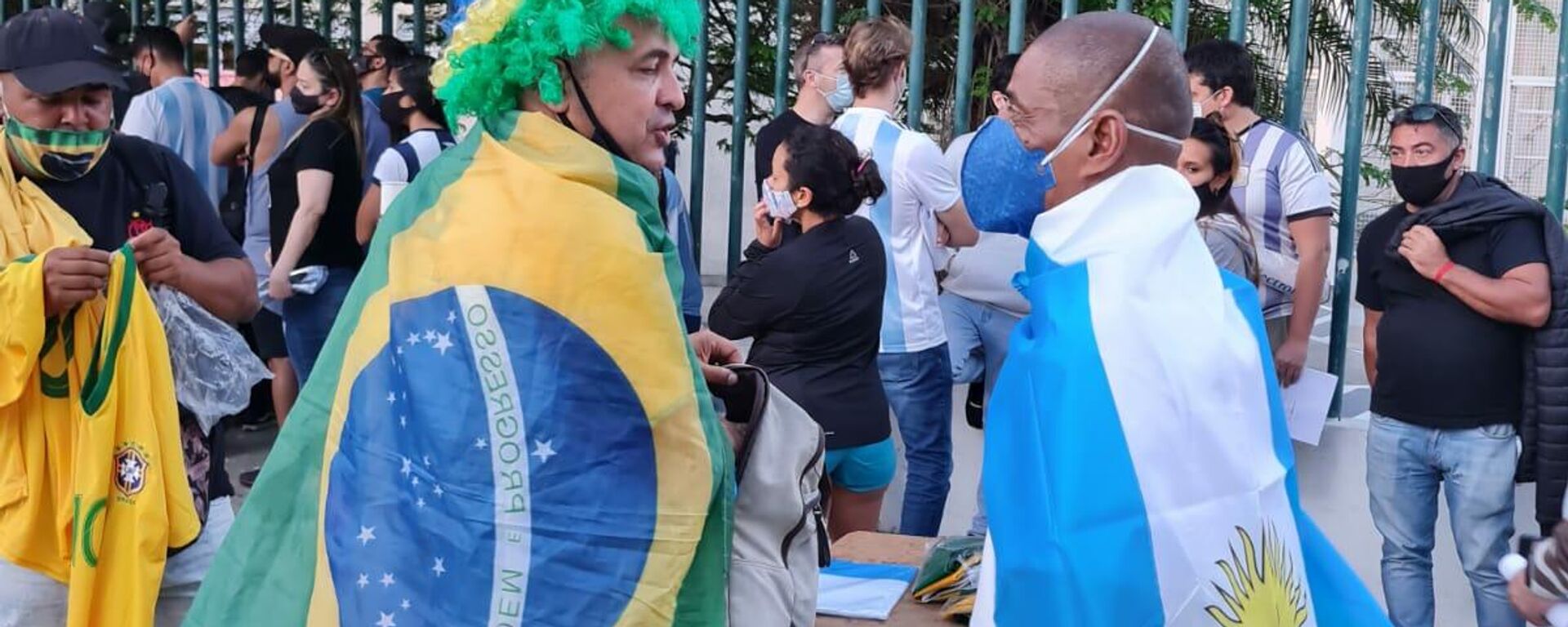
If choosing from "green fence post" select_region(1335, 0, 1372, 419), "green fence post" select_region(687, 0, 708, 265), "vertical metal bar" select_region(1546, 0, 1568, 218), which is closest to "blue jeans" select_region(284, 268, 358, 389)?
"green fence post" select_region(687, 0, 708, 265)

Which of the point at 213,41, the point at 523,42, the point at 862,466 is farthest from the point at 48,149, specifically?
the point at 213,41

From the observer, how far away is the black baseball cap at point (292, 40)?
295 inches

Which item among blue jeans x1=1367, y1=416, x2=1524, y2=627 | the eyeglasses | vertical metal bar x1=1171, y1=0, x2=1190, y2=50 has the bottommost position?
blue jeans x1=1367, y1=416, x2=1524, y2=627

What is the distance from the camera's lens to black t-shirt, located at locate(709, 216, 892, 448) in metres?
5.03

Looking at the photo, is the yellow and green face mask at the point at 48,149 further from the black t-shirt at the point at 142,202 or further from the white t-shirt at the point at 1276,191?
the white t-shirt at the point at 1276,191

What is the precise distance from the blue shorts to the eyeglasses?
1.79 meters

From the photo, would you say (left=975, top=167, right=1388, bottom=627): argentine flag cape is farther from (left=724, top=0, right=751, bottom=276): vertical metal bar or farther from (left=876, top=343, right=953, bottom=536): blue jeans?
(left=724, top=0, right=751, bottom=276): vertical metal bar

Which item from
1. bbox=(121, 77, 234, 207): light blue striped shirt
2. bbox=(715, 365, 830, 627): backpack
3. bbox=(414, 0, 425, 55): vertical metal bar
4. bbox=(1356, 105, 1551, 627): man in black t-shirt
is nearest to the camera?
bbox=(715, 365, 830, 627): backpack

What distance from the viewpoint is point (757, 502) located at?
2455mm

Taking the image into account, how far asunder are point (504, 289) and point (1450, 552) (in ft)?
13.1

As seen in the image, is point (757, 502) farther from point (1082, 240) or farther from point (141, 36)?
point (141, 36)

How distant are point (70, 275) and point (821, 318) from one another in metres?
2.36

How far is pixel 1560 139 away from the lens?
5051mm

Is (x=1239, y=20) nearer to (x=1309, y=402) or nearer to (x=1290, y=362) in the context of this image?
(x=1290, y=362)
